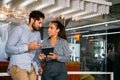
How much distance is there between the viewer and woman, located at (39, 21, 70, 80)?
2564mm

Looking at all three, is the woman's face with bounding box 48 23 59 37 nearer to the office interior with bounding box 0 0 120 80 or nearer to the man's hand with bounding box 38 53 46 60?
the man's hand with bounding box 38 53 46 60

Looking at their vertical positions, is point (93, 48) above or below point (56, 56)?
below

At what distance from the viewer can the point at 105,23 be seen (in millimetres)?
5594

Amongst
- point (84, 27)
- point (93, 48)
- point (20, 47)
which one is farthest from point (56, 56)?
point (93, 48)

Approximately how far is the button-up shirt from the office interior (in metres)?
1.91

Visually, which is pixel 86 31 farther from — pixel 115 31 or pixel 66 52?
pixel 66 52

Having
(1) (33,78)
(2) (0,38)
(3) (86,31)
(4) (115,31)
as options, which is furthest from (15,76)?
(4) (115,31)

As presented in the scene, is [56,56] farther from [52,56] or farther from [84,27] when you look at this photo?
[84,27]

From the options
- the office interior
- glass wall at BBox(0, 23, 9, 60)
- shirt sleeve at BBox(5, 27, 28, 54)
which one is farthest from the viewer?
the office interior

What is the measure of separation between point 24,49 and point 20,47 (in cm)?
4

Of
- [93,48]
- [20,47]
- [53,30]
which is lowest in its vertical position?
[93,48]

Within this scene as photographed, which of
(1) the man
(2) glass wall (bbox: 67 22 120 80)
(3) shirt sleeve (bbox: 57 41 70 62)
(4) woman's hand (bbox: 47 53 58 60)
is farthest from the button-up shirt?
(2) glass wall (bbox: 67 22 120 80)

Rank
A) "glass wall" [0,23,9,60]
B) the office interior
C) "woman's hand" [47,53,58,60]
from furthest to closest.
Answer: the office interior, "glass wall" [0,23,9,60], "woman's hand" [47,53,58,60]

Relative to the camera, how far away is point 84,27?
5285mm
